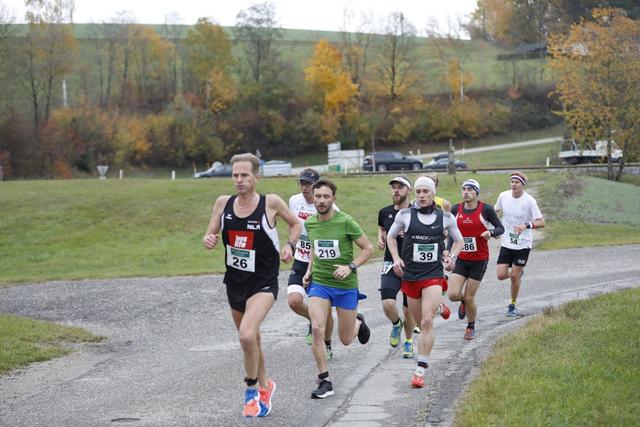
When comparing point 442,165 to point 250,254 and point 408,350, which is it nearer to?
point 408,350

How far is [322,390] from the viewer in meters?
8.83

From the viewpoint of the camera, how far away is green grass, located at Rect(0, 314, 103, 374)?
11.4 m

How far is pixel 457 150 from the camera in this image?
8525 cm

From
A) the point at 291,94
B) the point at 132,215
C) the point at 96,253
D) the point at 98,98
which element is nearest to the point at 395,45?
the point at 291,94

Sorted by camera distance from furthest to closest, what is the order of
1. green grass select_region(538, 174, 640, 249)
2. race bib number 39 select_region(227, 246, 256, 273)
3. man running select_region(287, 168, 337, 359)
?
green grass select_region(538, 174, 640, 249) < man running select_region(287, 168, 337, 359) < race bib number 39 select_region(227, 246, 256, 273)

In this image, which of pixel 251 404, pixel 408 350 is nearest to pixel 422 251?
pixel 408 350

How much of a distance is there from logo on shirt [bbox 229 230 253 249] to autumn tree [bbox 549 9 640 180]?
147 feet

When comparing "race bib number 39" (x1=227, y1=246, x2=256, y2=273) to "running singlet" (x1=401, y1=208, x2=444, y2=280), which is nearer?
"race bib number 39" (x1=227, y1=246, x2=256, y2=273)

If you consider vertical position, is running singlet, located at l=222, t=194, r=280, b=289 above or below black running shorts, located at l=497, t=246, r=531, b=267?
above

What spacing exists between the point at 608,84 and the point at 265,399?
155ft

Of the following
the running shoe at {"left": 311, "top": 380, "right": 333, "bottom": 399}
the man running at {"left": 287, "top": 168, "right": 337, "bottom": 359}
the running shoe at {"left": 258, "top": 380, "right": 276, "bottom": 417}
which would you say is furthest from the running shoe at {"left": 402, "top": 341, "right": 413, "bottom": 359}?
the running shoe at {"left": 258, "top": 380, "right": 276, "bottom": 417}

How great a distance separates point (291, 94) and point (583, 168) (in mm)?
44489

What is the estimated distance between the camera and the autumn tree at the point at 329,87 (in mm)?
88100

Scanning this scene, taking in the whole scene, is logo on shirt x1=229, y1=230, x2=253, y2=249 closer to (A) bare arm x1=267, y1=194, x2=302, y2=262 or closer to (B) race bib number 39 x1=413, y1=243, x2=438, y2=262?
(A) bare arm x1=267, y1=194, x2=302, y2=262
